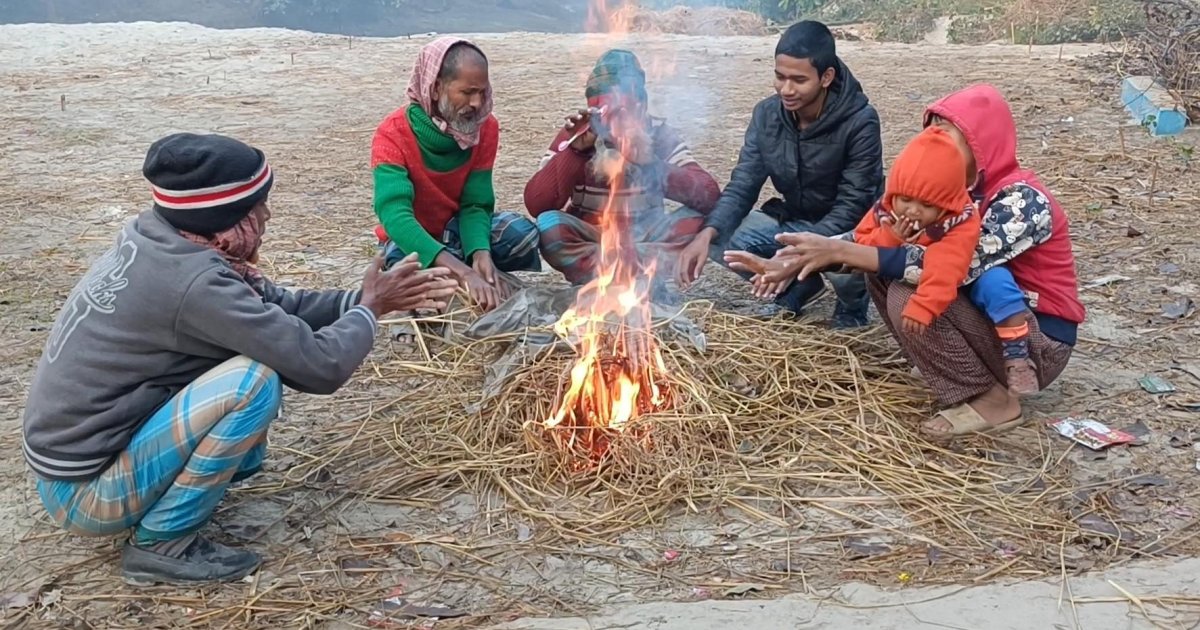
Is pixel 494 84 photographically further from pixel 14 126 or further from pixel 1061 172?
pixel 1061 172

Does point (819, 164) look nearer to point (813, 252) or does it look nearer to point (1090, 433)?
point (813, 252)

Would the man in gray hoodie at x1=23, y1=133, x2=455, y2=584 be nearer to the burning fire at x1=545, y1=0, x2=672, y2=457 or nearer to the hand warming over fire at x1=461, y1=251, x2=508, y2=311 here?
the burning fire at x1=545, y1=0, x2=672, y2=457

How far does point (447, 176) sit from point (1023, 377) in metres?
Answer: 2.53

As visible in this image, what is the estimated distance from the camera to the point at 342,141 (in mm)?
8766

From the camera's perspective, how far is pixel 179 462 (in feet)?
9.70

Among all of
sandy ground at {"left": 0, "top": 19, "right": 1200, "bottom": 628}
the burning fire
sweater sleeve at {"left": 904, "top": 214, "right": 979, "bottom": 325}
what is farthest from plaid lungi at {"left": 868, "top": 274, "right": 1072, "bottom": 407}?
the burning fire

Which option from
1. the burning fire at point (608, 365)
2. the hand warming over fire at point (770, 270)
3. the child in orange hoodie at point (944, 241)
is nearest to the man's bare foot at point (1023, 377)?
the child in orange hoodie at point (944, 241)

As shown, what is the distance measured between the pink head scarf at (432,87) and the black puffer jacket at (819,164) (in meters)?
1.13

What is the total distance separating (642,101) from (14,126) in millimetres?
6778

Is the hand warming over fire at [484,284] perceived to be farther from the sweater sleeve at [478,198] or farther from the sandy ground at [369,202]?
the sandy ground at [369,202]

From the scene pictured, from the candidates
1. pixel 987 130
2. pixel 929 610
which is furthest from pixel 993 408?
pixel 929 610

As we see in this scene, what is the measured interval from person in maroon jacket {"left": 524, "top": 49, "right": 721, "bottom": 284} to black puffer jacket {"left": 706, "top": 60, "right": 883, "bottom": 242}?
207 millimetres

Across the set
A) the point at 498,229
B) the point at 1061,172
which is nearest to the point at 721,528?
the point at 498,229

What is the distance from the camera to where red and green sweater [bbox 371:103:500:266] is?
15.2 ft
